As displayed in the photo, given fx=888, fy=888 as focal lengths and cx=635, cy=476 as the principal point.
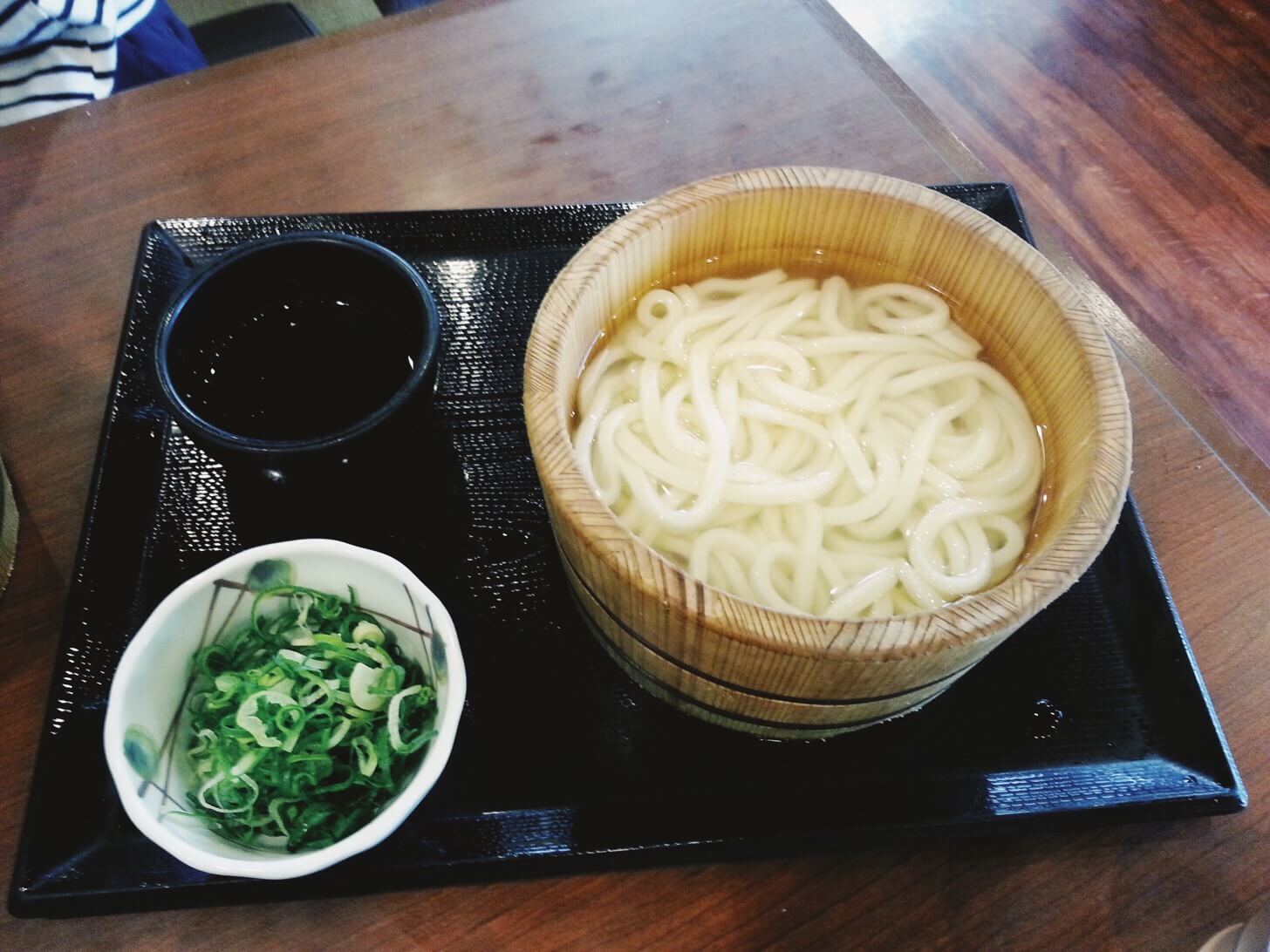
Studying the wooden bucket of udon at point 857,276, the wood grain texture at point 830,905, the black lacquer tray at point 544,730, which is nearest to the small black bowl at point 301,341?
the black lacquer tray at point 544,730

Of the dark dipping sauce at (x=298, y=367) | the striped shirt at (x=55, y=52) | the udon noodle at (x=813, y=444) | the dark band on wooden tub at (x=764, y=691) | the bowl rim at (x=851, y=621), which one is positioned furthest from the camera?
the striped shirt at (x=55, y=52)

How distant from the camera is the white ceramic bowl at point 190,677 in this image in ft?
2.79

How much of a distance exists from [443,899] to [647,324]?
737mm

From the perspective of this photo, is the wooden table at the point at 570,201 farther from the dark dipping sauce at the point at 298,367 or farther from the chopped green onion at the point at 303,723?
the dark dipping sauce at the point at 298,367

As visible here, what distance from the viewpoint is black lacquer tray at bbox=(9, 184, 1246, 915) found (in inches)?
39.0

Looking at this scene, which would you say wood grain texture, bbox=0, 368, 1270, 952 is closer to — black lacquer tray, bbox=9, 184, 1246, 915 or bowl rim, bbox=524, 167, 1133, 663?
black lacquer tray, bbox=9, 184, 1246, 915

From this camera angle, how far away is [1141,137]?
7.73 feet

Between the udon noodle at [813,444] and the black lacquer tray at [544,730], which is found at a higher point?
the udon noodle at [813,444]

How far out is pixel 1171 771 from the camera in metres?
1.06

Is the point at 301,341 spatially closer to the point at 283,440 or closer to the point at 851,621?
the point at 283,440

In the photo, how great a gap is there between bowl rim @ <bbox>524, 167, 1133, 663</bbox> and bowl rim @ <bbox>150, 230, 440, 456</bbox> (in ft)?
0.59

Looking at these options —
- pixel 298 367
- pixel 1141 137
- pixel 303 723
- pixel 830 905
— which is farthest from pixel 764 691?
pixel 1141 137

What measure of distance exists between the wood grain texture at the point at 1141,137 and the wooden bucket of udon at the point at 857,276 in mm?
605

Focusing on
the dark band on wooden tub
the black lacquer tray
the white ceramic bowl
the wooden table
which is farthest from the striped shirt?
the dark band on wooden tub
